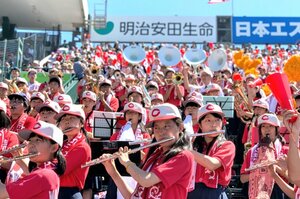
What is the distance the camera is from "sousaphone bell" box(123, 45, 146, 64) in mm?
16578

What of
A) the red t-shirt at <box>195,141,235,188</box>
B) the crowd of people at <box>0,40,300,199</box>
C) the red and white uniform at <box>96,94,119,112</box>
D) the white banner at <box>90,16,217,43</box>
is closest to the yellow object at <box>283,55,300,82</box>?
the crowd of people at <box>0,40,300,199</box>

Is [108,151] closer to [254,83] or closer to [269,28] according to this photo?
[254,83]

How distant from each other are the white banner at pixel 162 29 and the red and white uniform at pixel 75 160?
24846 mm

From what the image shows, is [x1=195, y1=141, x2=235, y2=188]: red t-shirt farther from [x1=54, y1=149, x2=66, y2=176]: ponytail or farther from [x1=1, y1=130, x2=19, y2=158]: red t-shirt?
[x1=1, y1=130, x2=19, y2=158]: red t-shirt

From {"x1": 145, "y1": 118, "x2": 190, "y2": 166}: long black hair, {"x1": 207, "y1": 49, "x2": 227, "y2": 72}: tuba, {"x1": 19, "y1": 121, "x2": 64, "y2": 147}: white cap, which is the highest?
{"x1": 207, "y1": 49, "x2": 227, "y2": 72}: tuba

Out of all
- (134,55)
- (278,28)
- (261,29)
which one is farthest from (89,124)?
(278,28)

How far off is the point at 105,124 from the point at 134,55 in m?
9.50

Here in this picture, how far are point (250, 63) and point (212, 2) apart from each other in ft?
39.7

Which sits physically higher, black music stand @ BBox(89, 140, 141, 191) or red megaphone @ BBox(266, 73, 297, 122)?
red megaphone @ BBox(266, 73, 297, 122)

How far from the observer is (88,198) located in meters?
6.48

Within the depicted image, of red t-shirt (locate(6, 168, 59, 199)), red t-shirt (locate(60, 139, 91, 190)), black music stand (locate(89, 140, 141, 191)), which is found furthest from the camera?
black music stand (locate(89, 140, 141, 191))

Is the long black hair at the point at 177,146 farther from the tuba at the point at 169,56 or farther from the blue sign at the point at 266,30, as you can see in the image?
the blue sign at the point at 266,30

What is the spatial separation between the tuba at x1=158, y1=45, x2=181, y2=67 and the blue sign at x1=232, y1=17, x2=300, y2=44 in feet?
48.3

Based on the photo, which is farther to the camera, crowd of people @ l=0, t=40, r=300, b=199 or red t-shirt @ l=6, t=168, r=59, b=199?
crowd of people @ l=0, t=40, r=300, b=199
